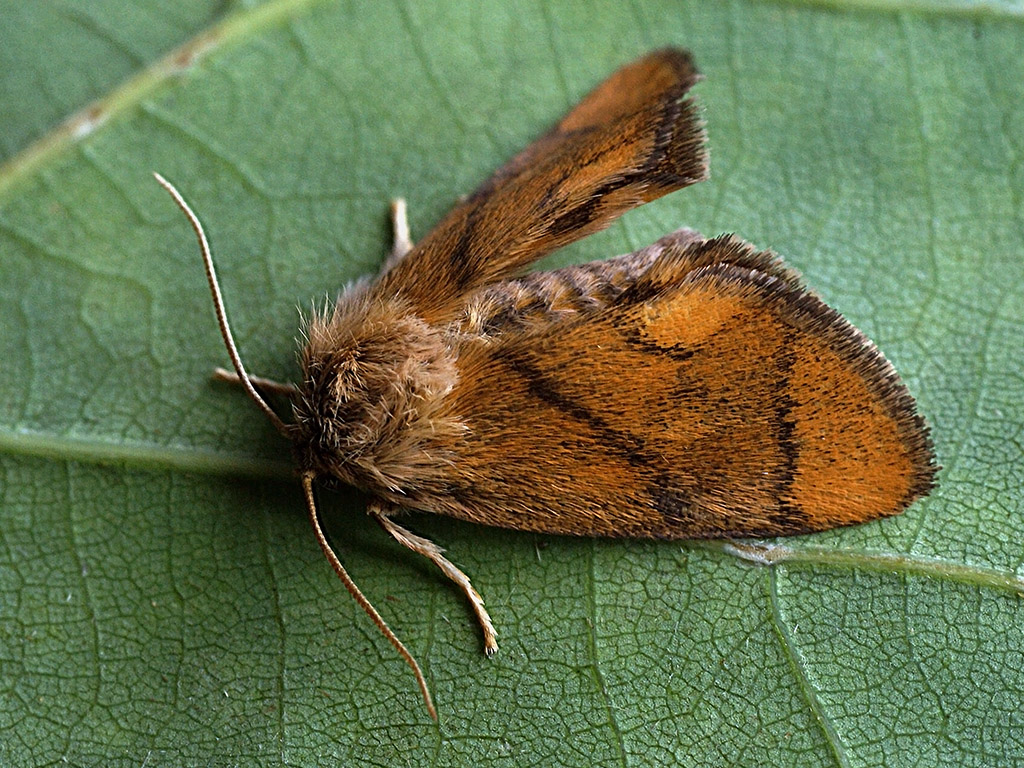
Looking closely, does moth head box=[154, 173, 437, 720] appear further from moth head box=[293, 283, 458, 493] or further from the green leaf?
the green leaf

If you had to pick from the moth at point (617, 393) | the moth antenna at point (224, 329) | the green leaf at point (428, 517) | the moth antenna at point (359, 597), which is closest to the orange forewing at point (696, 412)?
the moth at point (617, 393)


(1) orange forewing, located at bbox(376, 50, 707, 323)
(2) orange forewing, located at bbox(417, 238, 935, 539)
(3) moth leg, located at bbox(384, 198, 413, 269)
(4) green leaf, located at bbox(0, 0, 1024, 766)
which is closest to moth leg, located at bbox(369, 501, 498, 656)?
(4) green leaf, located at bbox(0, 0, 1024, 766)

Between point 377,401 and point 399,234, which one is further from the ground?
point 399,234

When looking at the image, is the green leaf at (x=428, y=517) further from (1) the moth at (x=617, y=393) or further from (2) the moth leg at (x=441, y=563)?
(1) the moth at (x=617, y=393)

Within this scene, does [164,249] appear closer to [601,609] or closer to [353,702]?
[353,702]

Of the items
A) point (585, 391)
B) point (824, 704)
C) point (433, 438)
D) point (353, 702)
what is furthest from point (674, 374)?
point (353, 702)

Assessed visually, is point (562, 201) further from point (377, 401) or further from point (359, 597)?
point (359, 597)

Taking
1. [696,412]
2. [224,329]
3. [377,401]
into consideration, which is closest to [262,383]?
[224,329]
